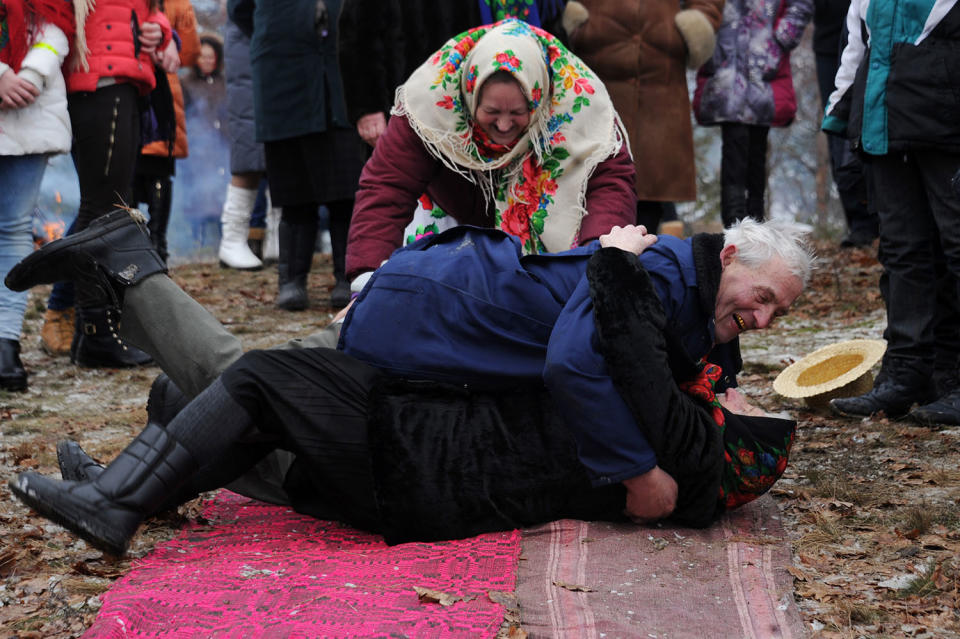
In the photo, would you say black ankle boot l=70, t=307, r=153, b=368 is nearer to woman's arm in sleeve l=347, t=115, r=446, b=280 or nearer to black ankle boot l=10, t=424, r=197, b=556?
woman's arm in sleeve l=347, t=115, r=446, b=280

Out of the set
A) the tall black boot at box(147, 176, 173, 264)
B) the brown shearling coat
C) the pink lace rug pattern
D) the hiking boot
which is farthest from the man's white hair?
the tall black boot at box(147, 176, 173, 264)

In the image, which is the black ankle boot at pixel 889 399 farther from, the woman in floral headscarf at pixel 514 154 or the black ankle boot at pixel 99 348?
the black ankle boot at pixel 99 348

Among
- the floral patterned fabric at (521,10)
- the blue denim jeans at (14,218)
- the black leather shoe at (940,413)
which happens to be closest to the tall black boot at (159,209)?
the blue denim jeans at (14,218)

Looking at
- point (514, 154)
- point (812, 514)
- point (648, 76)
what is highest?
point (648, 76)

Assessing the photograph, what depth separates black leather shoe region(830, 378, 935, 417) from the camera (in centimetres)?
432

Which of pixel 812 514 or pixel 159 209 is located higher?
pixel 159 209

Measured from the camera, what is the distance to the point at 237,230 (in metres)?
9.52

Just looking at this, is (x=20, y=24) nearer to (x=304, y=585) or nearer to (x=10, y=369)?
(x=10, y=369)

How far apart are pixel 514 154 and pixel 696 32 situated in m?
2.27

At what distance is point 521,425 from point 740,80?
16.2 ft

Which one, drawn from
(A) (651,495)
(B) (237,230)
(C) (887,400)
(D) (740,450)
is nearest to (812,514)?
(D) (740,450)

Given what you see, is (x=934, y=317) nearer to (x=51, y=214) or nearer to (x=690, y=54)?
(x=690, y=54)

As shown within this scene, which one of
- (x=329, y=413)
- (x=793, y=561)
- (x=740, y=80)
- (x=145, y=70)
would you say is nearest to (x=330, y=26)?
(x=145, y=70)

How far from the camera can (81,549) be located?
3.07 metres
